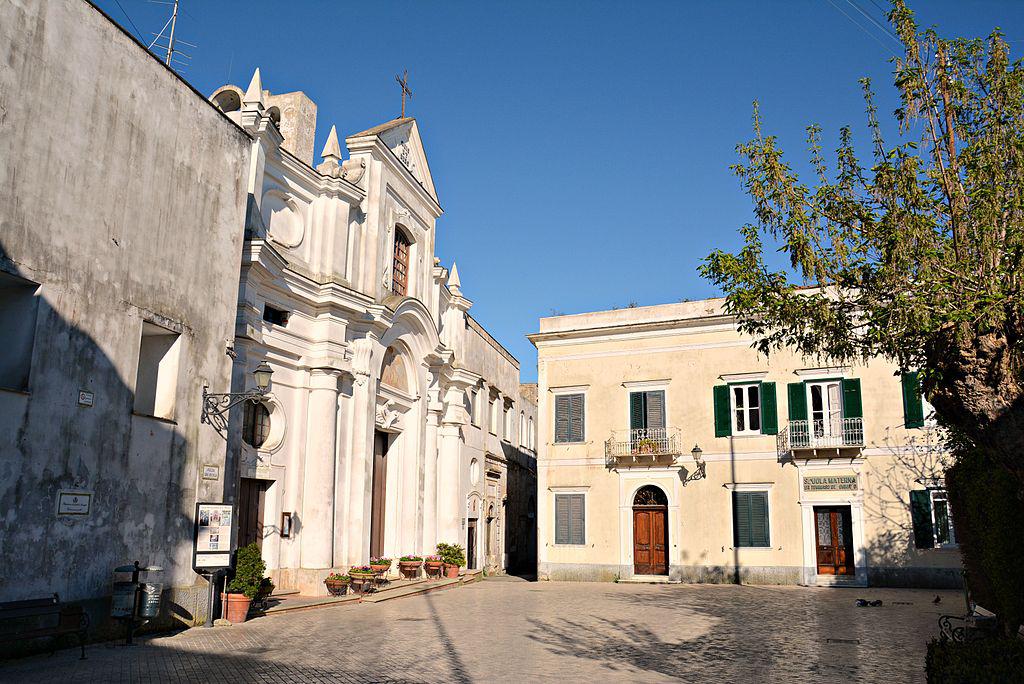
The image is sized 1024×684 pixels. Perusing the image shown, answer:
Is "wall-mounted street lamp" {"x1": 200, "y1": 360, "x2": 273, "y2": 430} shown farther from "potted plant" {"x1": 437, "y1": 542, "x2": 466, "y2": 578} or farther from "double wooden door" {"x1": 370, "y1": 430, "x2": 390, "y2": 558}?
"potted plant" {"x1": 437, "y1": 542, "x2": 466, "y2": 578}

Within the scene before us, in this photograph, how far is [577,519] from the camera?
2702cm

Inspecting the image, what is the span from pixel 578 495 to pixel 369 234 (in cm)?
1086

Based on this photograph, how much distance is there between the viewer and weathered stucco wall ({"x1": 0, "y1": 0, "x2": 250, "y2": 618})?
11055 mm

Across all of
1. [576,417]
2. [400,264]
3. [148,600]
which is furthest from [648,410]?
[148,600]

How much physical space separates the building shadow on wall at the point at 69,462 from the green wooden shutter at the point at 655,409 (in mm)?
16694

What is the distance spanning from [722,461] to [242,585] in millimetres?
15463

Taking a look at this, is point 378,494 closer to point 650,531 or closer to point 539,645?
point 650,531

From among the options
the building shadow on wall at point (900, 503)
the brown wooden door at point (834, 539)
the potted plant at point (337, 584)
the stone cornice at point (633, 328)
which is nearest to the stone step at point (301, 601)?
the potted plant at point (337, 584)

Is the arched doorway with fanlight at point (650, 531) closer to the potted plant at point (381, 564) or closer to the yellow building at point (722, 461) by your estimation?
the yellow building at point (722, 461)

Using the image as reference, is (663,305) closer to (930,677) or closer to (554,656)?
(554,656)

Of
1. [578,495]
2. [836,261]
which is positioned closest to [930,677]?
[836,261]

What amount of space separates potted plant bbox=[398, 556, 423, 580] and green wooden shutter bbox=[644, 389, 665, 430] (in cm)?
841

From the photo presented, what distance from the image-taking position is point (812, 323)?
10.8 metres

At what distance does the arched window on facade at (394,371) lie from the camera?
78.9ft
